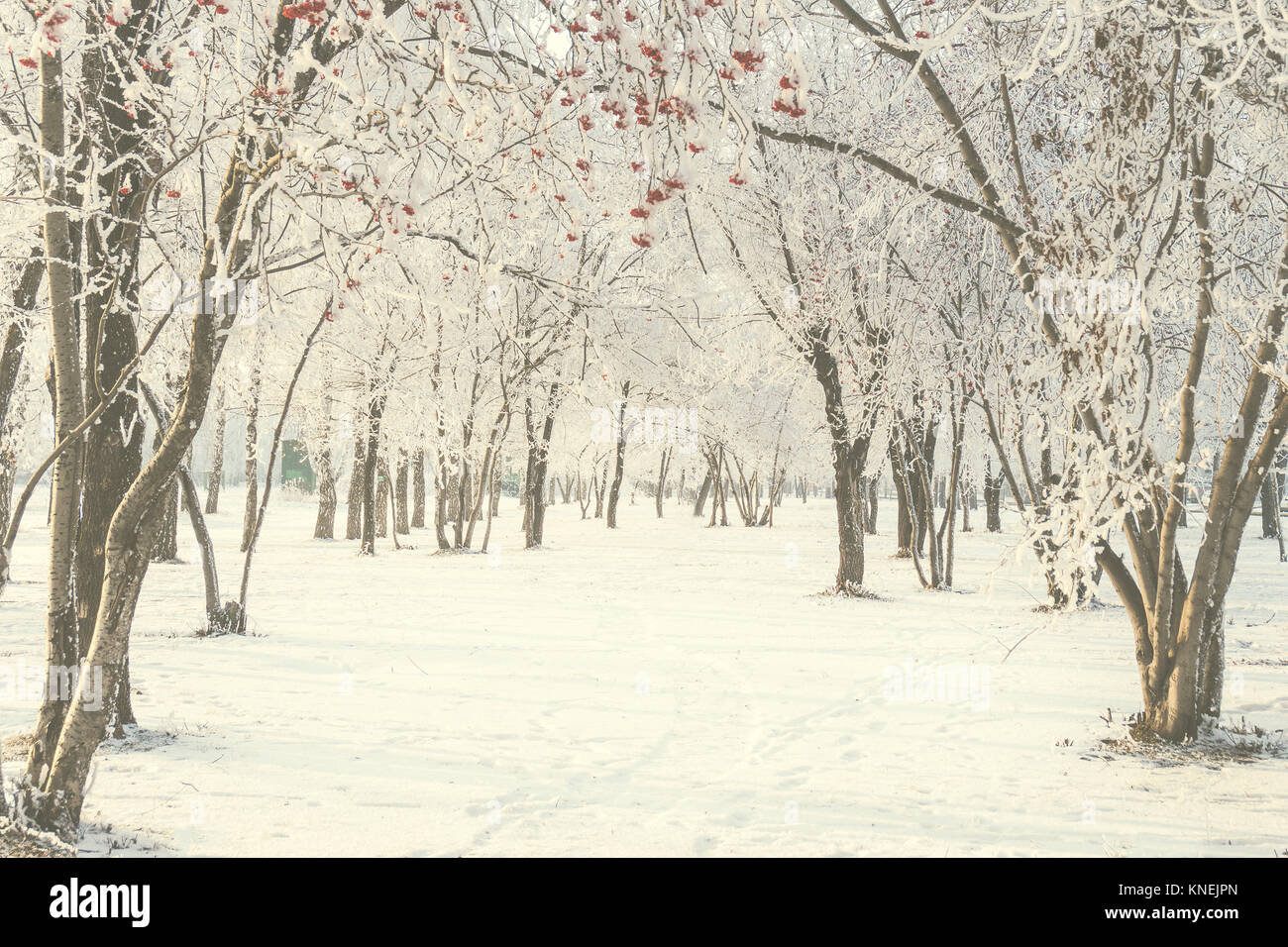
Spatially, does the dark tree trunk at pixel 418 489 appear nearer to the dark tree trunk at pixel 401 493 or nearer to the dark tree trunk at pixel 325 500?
the dark tree trunk at pixel 401 493

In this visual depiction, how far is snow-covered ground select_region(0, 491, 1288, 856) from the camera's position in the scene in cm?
446

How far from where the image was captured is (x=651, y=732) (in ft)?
21.2

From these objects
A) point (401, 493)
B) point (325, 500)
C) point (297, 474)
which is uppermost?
point (297, 474)

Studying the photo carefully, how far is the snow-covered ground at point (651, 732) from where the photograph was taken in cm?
446

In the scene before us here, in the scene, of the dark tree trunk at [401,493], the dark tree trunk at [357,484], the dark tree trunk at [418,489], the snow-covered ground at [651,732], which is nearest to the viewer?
the snow-covered ground at [651,732]

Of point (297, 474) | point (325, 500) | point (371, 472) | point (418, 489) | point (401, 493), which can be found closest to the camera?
point (371, 472)

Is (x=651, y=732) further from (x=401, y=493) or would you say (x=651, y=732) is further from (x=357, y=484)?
(x=401, y=493)

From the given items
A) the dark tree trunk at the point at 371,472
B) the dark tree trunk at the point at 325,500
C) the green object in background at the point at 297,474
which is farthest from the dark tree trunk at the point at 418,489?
the green object in background at the point at 297,474

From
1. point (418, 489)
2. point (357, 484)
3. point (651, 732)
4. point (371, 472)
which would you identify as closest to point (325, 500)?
point (357, 484)

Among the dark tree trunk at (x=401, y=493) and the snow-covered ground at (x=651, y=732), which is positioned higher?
the dark tree trunk at (x=401, y=493)

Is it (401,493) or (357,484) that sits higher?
(357,484)

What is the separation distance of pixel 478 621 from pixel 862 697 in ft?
17.5

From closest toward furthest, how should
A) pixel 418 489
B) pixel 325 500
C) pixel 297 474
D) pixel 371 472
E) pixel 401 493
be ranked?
1. pixel 371 472
2. pixel 325 500
3. pixel 401 493
4. pixel 418 489
5. pixel 297 474

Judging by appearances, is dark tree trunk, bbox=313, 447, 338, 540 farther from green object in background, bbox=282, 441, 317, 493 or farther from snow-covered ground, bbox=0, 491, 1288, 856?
green object in background, bbox=282, 441, 317, 493
